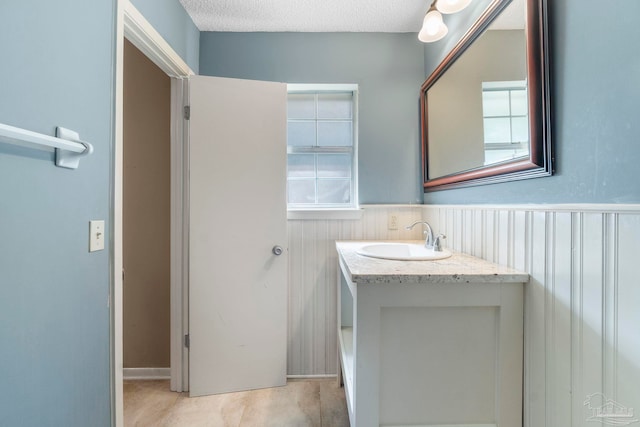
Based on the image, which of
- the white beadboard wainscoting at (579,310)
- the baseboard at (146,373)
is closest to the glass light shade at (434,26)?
the white beadboard wainscoting at (579,310)

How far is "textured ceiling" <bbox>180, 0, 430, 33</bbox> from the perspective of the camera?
61.5 inches

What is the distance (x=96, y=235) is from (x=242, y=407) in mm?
1241

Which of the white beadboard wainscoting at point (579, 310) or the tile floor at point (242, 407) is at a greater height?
the white beadboard wainscoting at point (579, 310)

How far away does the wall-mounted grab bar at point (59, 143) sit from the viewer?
60 centimetres

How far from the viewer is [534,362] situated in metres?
0.85

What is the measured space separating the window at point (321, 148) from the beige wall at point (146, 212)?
88cm

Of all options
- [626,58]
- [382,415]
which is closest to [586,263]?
[626,58]

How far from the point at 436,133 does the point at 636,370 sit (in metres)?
1.33

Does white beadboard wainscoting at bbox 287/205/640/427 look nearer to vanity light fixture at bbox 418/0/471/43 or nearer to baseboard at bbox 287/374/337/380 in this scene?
vanity light fixture at bbox 418/0/471/43

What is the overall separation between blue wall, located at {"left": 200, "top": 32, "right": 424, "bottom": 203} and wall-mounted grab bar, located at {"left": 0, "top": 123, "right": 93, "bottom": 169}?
1.27 m

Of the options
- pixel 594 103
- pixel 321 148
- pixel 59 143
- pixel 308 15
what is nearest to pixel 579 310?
pixel 594 103

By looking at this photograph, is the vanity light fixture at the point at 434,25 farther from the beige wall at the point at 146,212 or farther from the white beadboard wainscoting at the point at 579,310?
the beige wall at the point at 146,212

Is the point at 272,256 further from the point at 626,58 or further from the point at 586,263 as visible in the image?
the point at 626,58

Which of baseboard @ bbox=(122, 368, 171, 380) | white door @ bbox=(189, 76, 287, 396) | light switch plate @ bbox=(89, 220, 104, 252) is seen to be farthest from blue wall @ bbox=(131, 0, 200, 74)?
baseboard @ bbox=(122, 368, 171, 380)
